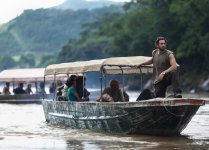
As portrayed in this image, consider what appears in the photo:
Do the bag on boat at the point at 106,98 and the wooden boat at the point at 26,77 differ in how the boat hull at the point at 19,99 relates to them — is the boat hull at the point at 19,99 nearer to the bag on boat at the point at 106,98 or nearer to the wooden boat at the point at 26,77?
the wooden boat at the point at 26,77

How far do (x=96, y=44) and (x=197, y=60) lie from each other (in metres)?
49.8

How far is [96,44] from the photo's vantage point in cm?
11756

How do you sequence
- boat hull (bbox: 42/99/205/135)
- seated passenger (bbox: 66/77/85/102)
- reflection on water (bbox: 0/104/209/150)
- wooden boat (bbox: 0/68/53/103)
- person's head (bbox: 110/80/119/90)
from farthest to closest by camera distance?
1. wooden boat (bbox: 0/68/53/103)
2. seated passenger (bbox: 66/77/85/102)
3. person's head (bbox: 110/80/119/90)
4. boat hull (bbox: 42/99/205/135)
5. reflection on water (bbox: 0/104/209/150)

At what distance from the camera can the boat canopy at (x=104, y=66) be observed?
15172mm

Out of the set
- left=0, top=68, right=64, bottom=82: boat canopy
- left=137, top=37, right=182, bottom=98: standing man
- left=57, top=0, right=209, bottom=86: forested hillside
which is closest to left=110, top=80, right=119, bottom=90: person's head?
left=137, top=37, right=182, bottom=98: standing man

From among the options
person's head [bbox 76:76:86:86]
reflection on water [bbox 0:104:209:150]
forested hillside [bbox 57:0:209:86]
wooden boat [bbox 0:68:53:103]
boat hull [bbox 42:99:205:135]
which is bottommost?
reflection on water [bbox 0:104:209:150]

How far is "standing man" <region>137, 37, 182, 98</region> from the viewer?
44.4 feet

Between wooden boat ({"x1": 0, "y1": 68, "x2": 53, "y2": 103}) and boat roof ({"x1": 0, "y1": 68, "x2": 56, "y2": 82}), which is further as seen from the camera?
boat roof ({"x1": 0, "y1": 68, "x2": 56, "y2": 82})

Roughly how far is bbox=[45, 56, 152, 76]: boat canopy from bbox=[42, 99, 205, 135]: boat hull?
3.12ft

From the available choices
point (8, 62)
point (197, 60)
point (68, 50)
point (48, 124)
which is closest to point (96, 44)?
point (68, 50)

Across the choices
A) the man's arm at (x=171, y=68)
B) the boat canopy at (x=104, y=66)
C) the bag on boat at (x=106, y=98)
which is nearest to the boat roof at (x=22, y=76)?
the boat canopy at (x=104, y=66)

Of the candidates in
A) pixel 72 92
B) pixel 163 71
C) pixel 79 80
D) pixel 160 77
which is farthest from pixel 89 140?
pixel 79 80

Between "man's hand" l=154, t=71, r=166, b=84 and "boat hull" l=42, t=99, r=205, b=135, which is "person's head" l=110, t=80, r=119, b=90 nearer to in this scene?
"boat hull" l=42, t=99, r=205, b=135

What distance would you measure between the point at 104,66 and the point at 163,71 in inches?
106
